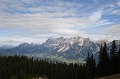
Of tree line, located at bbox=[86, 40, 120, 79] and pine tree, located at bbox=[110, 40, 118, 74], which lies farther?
tree line, located at bbox=[86, 40, 120, 79]

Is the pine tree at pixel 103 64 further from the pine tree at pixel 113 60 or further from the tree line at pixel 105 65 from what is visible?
the pine tree at pixel 113 60

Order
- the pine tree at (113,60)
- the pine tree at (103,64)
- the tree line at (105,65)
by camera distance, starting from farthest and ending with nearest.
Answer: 1. the pine tree at (103,64)
2. the tree line at (105,65)
3. the pine tree at (113,60)

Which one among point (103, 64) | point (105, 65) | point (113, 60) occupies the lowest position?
point (105, 65)

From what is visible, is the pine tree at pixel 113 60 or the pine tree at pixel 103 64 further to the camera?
the pine tree at pixel 103 64

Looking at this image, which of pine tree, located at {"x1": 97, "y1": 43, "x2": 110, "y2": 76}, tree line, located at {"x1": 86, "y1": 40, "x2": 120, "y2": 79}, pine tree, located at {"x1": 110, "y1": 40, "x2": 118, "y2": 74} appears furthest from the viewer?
pine tree, located at {"x1": 97, "y1": 43, "x2": 110, "y2": 76}

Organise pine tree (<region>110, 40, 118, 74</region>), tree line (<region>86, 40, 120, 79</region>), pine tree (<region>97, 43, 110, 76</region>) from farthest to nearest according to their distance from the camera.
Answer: pine tree (<region>97, 43, 110, 76</region>), tree line (<region>86, 40, 120, 79</region>), pine tree (<region>110, 40, 118, 74</region>)

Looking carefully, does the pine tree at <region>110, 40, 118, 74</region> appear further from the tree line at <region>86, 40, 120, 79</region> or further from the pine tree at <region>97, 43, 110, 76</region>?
the pine tree at <region>97, 43, 110, 76</region>

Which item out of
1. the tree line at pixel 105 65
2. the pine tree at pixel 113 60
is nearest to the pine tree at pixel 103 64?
the tree line at pixel 105 65

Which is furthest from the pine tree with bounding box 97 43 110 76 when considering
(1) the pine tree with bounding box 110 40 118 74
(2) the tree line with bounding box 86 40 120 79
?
(1) the pine tree with bounding box 110 40 118 74

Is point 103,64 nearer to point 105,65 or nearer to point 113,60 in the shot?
point 105,65

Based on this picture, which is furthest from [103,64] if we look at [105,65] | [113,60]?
[113,60]

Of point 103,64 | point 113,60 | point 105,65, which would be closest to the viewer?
point 113,60

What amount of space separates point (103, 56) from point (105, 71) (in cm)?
877

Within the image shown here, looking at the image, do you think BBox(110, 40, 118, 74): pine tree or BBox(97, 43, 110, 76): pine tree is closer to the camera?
BBox(110, 40, 118, 74): pine tree
